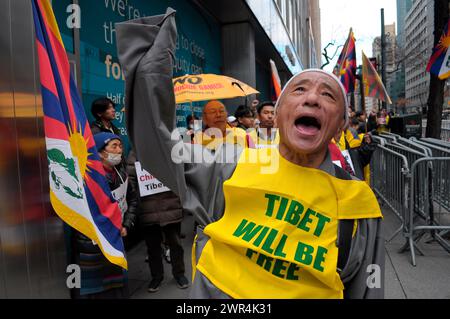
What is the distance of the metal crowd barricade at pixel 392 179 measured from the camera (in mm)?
5551

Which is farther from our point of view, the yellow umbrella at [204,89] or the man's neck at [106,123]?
the yellow umbrella at [204,89]

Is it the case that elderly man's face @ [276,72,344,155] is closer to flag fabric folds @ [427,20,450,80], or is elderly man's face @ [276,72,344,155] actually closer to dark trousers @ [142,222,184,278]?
dark trousers @ [142,222,184,278]

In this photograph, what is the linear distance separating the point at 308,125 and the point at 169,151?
2.01ft

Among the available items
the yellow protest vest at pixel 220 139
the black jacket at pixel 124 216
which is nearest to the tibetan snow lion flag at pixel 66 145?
the black jacket at pixel 124 216

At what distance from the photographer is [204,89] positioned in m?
5.50

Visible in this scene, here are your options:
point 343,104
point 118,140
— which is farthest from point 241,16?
point 343,104

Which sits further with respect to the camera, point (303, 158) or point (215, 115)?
point (215, 115)

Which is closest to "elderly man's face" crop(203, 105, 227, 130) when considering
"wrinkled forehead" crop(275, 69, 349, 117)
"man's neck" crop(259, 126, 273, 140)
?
"man's neck" crop(259, 126, 273, 140)

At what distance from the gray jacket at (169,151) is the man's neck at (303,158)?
Result: 0.03 m

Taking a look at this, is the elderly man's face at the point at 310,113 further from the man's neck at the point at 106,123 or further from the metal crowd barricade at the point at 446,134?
the metal crowd barricade at the point at 446,134

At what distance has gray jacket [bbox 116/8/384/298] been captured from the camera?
134cm

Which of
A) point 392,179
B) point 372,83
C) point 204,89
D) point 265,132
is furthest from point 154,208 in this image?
point 372,83

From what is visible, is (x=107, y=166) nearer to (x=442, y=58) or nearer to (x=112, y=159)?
(x=112, y=159)

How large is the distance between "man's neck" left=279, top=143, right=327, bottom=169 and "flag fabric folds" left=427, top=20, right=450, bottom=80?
5.86 meters
